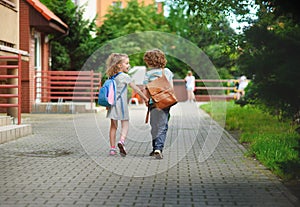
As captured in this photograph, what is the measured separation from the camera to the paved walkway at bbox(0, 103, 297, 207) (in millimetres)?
6254

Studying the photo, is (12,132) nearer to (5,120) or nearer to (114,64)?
(5,120)

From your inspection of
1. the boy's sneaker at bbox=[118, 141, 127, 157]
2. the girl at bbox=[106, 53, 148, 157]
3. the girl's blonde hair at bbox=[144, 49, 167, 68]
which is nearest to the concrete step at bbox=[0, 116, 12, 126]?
the girl at bbox=[106, 53, 148, 157]

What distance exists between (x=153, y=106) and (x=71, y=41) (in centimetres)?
2049

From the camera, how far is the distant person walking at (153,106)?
9695 mm

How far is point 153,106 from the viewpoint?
974cm

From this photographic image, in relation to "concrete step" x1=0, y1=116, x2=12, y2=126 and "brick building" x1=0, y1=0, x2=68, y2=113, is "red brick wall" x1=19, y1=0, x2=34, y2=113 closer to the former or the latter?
"brick building" x1=0, y1=0, x2=68, y2=113

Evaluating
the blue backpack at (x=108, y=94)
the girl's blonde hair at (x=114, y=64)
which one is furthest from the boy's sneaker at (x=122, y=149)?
the girl's blonde hair at (x=114, y=64)

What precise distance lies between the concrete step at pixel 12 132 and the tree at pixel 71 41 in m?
15.2

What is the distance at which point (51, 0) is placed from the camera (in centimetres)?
2984

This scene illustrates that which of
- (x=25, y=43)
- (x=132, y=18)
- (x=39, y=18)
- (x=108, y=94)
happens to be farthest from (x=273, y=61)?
(x=132, y=18)

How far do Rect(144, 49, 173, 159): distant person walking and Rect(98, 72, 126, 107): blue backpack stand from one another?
0.61m

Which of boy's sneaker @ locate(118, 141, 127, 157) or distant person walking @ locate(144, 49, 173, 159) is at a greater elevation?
distant person walking @ locate(144, 49, 173, 159)

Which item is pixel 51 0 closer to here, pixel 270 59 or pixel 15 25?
pixel 15 25

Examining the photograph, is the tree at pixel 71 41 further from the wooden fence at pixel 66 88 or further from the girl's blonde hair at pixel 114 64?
the girl's blonde hair at pixel 114 64
